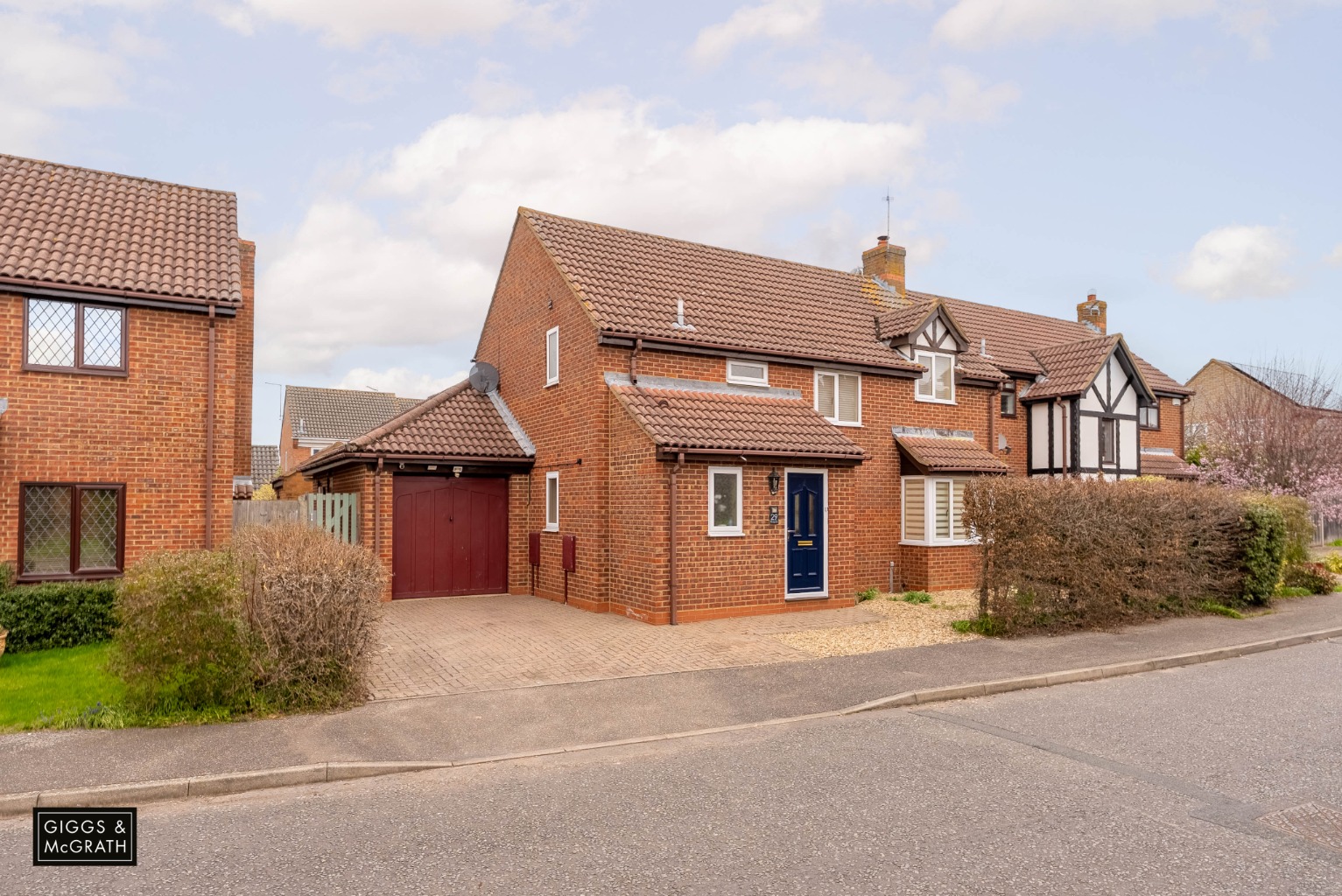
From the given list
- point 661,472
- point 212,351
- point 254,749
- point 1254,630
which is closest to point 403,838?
point 254,749

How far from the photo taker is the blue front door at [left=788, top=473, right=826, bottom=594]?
599 inches

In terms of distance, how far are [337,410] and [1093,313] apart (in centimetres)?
3891

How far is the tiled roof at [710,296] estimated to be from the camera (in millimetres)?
16641

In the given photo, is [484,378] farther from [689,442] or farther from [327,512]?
[689,442]

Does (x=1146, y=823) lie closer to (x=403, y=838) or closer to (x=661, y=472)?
(x=403, y=838)

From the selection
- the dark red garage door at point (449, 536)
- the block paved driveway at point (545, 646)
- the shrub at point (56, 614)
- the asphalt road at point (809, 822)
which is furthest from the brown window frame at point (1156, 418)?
the shrub at point (56, 614)

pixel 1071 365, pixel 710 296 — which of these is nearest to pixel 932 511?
pixel 710 296

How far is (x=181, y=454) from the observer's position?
12.9 m

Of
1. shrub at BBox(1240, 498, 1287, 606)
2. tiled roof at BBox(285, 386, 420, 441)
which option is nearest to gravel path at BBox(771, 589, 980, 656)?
shrub at BBox(1240, 498, 1287, 606)

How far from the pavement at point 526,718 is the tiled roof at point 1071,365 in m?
12.1

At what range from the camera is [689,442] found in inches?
548

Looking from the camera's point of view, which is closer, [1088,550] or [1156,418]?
[1088,550]

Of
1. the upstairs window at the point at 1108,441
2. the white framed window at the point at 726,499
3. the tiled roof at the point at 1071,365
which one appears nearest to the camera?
the white framed window at the point at 726,499

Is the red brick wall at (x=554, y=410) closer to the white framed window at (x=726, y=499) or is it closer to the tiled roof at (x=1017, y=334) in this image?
the white framed window at (x=726, y=499)
